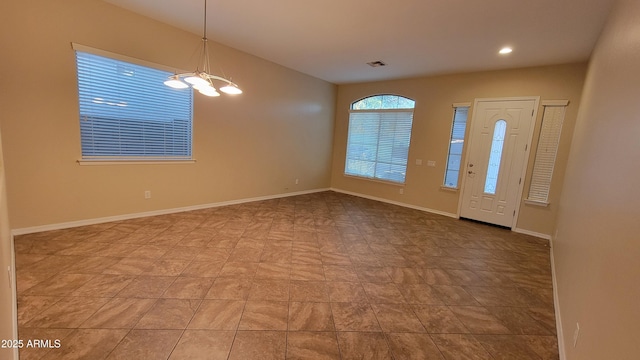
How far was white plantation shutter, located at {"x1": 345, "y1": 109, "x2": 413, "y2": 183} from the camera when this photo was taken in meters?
5.98

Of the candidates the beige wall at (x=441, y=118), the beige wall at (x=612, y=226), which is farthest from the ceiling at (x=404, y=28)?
the beige wall at (x=612, y=226)

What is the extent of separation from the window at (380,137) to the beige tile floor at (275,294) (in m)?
2.57

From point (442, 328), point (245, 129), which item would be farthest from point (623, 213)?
point (245, 129)

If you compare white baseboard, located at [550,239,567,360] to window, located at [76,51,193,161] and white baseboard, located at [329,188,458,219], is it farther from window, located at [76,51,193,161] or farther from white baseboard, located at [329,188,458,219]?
window, located at [76,51,193,161]

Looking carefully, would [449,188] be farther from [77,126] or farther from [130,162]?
[77,126]

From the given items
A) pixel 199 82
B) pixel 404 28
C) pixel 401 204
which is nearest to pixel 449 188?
pixel 401 204

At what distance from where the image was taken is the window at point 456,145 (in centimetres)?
511

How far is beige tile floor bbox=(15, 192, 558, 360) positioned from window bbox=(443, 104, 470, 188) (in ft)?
5.39

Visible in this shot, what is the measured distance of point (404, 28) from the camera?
3330 millimetres

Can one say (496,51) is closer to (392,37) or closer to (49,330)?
(392,37)

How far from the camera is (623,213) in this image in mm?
1216

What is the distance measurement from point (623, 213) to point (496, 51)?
11.6 feet

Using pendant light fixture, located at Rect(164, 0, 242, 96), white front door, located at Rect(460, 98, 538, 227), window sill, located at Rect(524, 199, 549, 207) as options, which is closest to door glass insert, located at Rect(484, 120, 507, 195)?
white front door, located at Rect(460, 98, 538, 227)

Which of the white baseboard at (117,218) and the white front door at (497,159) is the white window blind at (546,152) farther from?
the white baseboard at (117,218)
